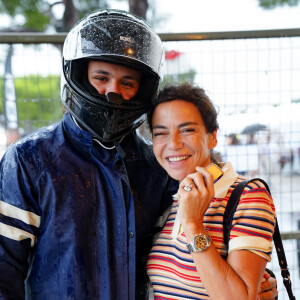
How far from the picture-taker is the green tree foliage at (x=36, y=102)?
9.91 ft

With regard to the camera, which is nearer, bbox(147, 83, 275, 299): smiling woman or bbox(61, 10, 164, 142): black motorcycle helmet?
bbox(147, 83, 275, 299): smiling woman

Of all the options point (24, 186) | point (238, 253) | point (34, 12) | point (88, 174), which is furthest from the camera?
point (34, 12)

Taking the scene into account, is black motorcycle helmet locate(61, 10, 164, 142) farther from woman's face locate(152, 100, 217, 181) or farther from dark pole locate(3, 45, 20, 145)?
dark pole locate(3, 45, 20, 145)

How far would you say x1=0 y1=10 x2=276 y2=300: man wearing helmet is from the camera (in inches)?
66.9

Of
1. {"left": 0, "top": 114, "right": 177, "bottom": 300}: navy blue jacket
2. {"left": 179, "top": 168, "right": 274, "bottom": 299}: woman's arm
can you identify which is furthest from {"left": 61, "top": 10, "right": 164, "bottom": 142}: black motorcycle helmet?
{"left": 179, "top": 168, "right": 274, "bottom": 299}: woman's arm

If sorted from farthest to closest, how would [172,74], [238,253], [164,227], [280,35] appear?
[172,74] < [280,35] < [164,227] < [238,253]

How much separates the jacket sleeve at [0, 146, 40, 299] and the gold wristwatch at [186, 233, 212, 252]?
701 millimetres

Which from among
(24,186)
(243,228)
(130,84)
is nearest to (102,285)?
(24,186)

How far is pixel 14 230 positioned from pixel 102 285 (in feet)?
1.54

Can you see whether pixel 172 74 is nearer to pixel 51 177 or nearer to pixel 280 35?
pixel 280 35

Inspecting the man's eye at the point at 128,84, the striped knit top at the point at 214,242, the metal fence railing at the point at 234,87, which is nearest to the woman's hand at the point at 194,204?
the striped knit top at the point at 214,242

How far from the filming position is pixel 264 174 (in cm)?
321

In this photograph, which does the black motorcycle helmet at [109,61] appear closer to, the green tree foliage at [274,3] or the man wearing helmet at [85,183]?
the man wearing helmet at [85,183]

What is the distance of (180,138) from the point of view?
1904mm
